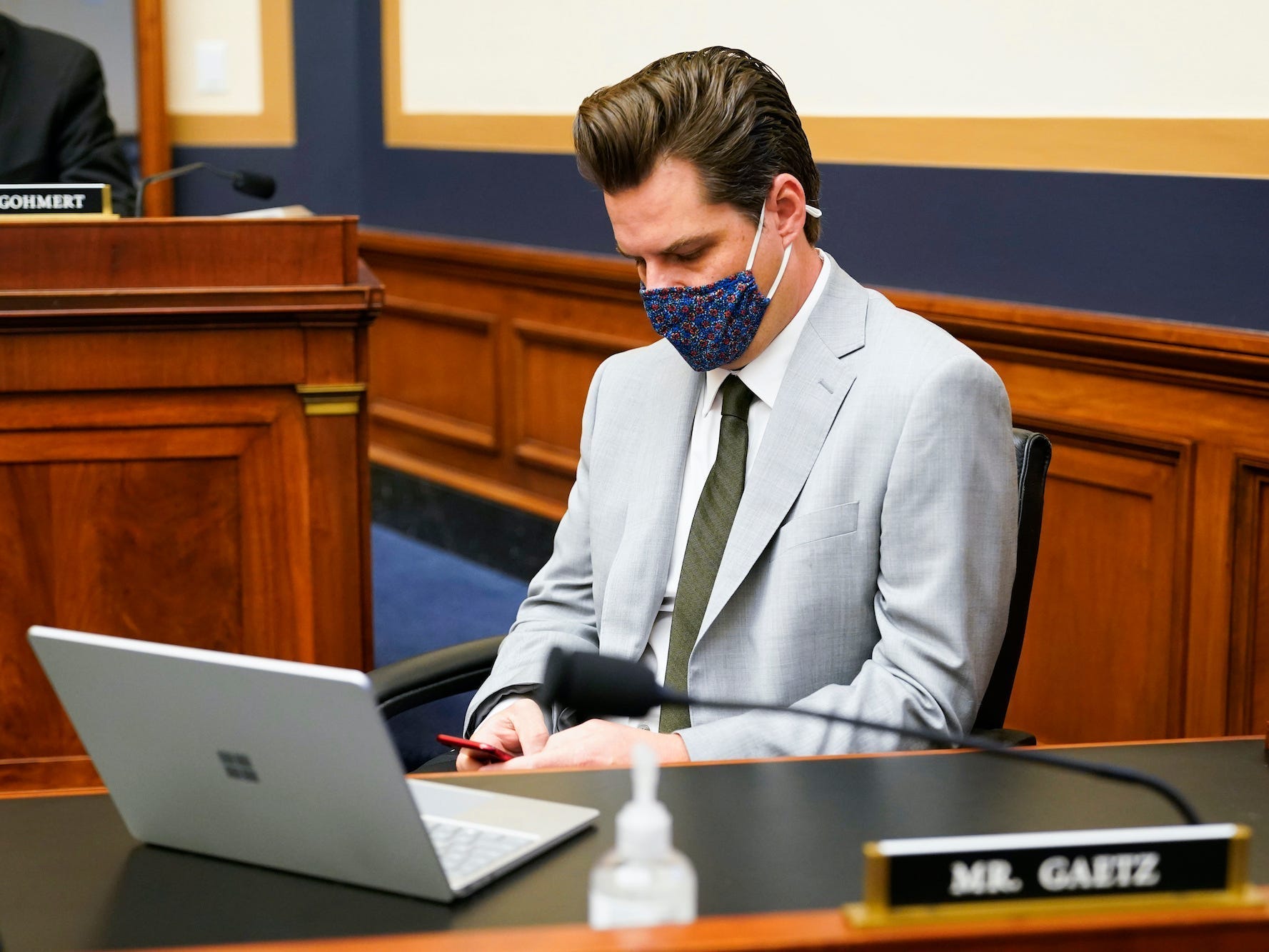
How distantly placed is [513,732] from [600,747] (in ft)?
0.74

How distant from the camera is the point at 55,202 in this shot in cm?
276

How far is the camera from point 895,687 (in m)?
1.56

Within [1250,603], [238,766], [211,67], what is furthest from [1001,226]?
[211,67]

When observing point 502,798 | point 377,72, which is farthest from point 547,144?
point 502,798

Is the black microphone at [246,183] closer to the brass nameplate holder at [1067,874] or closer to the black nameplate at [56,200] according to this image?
the black nameplate at [56,200]

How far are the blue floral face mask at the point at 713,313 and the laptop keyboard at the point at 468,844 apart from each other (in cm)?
72

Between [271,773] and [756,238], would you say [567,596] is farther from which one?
[271,773]

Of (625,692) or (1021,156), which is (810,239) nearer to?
(625,692)

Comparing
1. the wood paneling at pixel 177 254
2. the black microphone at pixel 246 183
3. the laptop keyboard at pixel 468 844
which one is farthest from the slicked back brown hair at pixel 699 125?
the black microphone at pixel 246 183

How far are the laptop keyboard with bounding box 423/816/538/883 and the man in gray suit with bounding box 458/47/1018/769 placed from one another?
15.7 inches

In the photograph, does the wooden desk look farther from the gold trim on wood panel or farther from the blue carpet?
the gold trim on wood panel

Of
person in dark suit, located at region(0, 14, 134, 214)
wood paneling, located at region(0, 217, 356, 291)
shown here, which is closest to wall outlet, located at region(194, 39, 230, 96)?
person in dark suit, located at region(0, 14, 134, 214)

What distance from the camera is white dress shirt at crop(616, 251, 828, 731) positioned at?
1771 millimetres

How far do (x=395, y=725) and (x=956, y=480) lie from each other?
7.42 ft
